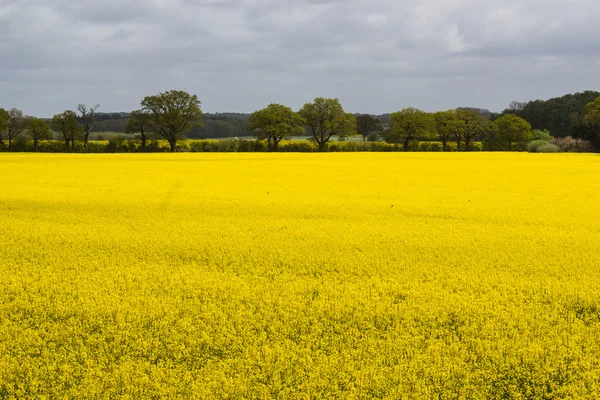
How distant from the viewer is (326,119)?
8162cm

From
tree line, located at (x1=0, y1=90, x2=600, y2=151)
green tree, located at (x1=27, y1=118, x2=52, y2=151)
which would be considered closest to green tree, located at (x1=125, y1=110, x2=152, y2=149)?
tree line, located at (x1=0, y1=90, x2=600, y2=151)

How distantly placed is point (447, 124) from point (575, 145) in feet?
118

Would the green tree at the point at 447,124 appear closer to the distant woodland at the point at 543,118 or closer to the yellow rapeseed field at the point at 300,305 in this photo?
the distant woodland at the point at 543,118

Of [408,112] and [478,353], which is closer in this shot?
[478,353]

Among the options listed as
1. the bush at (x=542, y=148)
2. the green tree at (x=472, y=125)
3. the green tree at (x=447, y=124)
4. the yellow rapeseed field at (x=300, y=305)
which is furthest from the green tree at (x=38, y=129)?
the yellow rapeseed field at (x=300, y=305)

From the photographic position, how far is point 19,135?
255 ft

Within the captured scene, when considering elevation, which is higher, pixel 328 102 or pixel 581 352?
pixel 328 102

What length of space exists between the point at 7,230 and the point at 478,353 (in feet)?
32.7

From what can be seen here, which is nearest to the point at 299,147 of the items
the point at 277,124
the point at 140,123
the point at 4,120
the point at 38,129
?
the point at 277,124

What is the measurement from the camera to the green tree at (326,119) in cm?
8025

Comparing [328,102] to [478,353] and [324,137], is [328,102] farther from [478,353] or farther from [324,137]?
[478,353]

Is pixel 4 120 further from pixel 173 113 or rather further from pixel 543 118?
pixel 543 118

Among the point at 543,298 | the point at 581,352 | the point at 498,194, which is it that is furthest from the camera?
the point at 498,194

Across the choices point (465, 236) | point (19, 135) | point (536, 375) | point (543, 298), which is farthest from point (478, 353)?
point (19, 135)
